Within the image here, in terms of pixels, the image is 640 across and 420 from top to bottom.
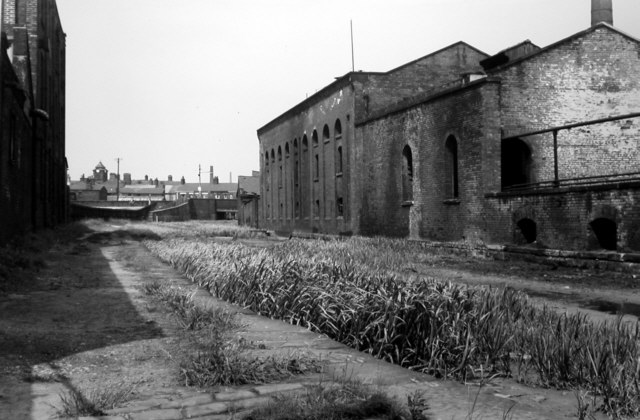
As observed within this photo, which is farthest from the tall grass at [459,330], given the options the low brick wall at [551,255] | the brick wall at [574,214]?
the brick wall at [574,214]

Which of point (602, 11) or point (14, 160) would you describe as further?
point (602, 11)

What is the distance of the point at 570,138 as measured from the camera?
19.2 meters

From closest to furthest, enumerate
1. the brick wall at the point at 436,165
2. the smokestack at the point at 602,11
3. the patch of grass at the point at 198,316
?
the patch of grass at the point at 198,316, the brick wall at the point at 436,165, the smokestack at the point at 602,11

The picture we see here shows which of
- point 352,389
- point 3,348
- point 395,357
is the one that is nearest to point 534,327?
point 395,357

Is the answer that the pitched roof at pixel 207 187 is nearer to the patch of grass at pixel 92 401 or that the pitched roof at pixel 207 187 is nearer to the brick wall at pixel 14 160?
the brick wall at pixel 14 160

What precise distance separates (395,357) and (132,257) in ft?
40.3

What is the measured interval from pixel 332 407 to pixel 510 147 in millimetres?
17562

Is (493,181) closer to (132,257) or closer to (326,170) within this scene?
(132,257)

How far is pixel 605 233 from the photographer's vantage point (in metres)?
13.8

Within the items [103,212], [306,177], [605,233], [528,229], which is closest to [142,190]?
[103,212]

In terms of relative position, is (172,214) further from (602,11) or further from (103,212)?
(602,11)

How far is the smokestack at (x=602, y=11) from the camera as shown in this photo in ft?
73.9

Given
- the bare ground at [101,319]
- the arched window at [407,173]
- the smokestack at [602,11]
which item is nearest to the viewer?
the bare ground at [101,319]

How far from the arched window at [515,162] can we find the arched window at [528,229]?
126 inches
